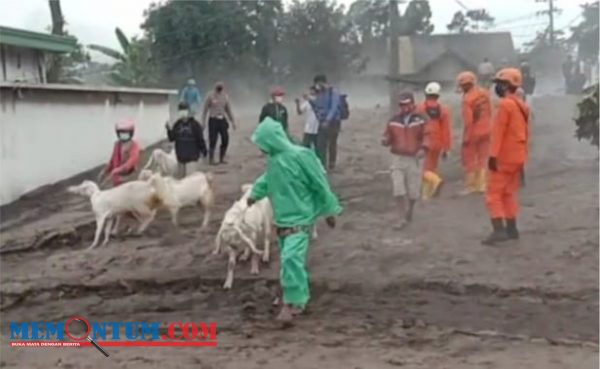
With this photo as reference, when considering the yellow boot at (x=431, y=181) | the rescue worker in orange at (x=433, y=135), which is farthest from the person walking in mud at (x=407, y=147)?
the yellow boot at (x=431, y=181)

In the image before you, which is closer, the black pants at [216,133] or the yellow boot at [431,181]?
the yellow boot at [431,181]

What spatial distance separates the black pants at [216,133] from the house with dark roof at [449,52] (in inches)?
1320

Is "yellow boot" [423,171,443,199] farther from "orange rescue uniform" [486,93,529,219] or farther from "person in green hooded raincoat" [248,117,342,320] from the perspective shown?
"person in green hooded raincoat" [248,117,342,320]

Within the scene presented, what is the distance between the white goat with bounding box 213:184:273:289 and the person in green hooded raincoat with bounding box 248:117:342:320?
3.10 ft

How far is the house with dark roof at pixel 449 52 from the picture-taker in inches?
1976

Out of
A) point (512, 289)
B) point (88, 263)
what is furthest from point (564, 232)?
point (88, 263)

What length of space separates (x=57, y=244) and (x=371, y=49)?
136 feet

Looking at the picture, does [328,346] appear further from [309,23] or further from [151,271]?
[309,23]

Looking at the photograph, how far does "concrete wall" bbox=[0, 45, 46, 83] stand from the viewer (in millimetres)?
22125

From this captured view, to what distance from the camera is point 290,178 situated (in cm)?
739

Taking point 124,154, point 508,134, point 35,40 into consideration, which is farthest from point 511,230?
point 35,40

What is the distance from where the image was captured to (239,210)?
865 cm

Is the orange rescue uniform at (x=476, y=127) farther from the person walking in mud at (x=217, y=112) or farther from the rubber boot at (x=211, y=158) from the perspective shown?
the rubber boot at (x=211, y=158)

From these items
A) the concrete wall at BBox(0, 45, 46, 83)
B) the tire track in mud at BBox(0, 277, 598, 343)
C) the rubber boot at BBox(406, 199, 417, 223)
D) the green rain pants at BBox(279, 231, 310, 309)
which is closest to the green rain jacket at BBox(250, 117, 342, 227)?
the green rain pants at BBox(279, 231, 310, 309)
